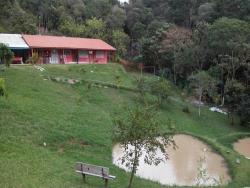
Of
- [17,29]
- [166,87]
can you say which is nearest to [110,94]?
[166,87]

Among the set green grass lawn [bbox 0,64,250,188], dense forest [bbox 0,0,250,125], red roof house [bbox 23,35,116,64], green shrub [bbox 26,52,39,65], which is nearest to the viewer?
green grass lawn [bbox 0,64,250,188]

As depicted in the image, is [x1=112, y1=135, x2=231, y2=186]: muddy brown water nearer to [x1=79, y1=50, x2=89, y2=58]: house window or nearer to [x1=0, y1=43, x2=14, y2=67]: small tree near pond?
[x1=0, y1=43, x2=14, y2=67]: small tree near pond

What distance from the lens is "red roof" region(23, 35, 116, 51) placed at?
48.4 meters

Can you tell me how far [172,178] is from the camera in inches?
874

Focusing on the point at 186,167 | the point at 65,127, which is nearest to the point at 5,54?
the point at 65,127

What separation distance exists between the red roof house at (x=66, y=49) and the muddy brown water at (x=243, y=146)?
2614cm

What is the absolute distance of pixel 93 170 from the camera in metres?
16.1

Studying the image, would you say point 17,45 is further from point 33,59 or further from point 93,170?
point 93,170

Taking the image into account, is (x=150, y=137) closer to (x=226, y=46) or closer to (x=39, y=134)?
(x=39, y=134)

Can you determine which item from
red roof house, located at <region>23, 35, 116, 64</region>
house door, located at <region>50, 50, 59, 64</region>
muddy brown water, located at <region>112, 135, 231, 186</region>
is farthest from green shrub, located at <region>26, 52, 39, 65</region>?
muddy brown water, located at <region>112, 135, 231, 186</region>

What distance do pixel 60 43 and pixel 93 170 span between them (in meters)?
37.5

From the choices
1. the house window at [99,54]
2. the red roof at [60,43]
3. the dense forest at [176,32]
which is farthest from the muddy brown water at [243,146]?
the house window at [99,54]

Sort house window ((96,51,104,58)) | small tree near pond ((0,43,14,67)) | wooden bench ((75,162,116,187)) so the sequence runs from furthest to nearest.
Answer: house window ((96,51,104,58)), small tree near pond ((0,43,14,67)), wooden bench ((75,162,116,187))

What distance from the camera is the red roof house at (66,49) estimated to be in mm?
49000
